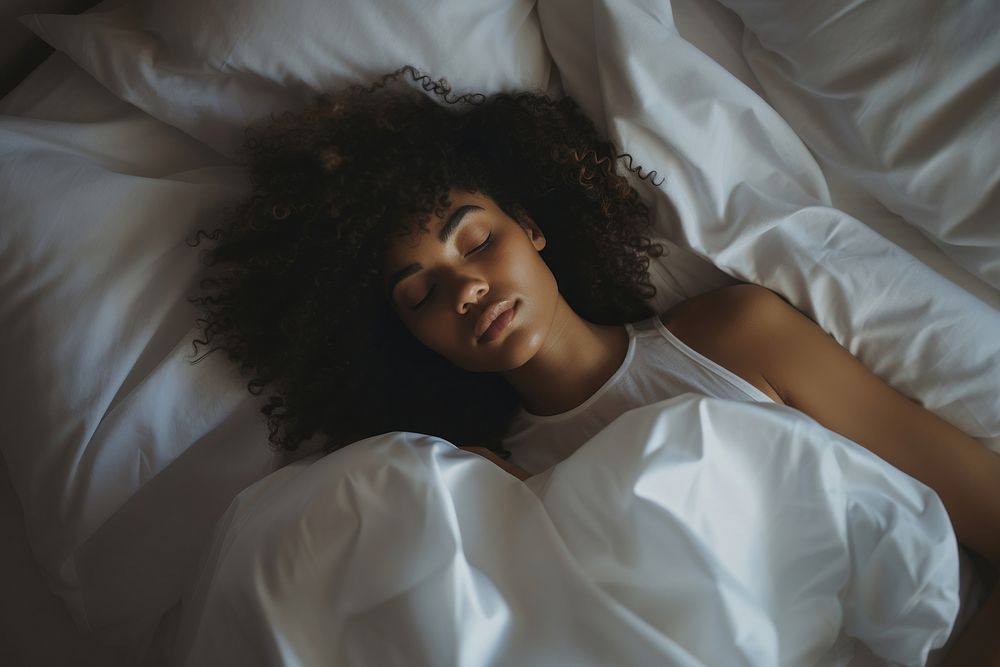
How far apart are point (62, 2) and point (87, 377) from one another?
62 centimetres

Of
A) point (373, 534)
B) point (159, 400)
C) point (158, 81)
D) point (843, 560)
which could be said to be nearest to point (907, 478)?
point (843, 560)

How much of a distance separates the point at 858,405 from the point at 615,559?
43cm

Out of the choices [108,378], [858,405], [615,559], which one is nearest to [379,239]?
[108,378]

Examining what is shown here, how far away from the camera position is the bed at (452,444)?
0.78m

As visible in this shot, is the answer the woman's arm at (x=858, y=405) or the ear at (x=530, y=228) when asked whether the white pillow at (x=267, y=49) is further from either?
the woman's arm at (x=858, y=405)

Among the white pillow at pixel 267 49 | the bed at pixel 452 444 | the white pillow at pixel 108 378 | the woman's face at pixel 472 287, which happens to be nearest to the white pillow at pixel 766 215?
the bed at pixel 452 444

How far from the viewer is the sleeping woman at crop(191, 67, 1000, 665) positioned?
96 cm

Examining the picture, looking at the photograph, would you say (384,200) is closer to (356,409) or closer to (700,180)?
(356,409)

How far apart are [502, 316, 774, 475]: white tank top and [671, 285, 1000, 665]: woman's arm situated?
23 mm

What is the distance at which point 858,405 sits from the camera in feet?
3.19

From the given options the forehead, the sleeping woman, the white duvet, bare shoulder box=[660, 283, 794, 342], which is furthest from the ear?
the white duvet

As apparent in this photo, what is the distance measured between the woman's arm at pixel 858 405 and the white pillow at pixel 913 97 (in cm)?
23

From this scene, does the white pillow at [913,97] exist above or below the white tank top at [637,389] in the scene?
above

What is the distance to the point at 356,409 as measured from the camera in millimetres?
1140
